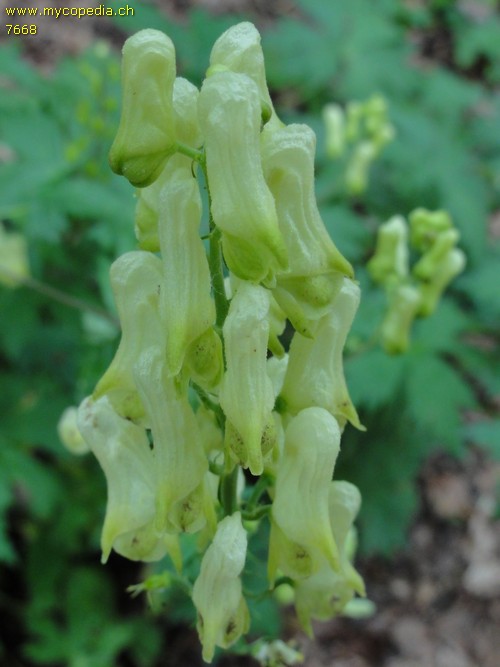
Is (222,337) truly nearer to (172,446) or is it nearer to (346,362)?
(172,446)

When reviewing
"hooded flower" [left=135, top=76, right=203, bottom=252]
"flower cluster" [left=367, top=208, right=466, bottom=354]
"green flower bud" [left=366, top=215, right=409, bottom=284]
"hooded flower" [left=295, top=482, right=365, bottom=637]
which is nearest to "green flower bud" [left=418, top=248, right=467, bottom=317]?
"flower cluster" [left=367, top=208, right=466, bottom=354]

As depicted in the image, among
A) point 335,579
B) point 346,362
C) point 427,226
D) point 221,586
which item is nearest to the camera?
point 221,586

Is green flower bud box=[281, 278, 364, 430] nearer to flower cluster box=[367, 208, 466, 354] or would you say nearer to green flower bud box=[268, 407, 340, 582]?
green flower bud box=[268, 407, 340, 582]

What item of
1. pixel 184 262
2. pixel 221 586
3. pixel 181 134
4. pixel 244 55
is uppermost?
pixel 244 55

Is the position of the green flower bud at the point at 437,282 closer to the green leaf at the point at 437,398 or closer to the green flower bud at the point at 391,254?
the green flower bud at the point at 391,254

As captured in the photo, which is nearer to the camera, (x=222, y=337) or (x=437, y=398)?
(x=222, y=337)

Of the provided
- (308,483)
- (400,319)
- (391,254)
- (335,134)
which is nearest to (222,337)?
(308,483)

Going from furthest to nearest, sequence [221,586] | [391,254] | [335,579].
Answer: [391,254]
[335,579]
[221,586]
